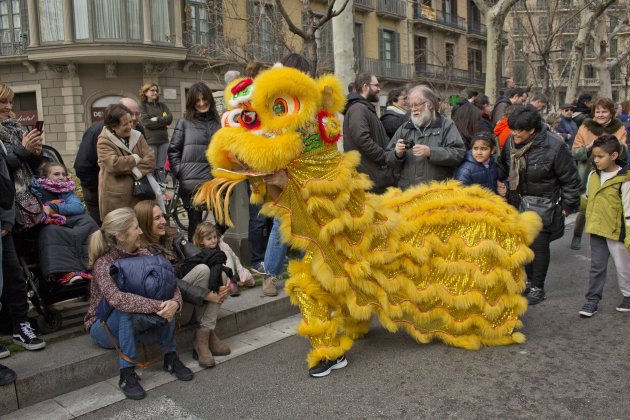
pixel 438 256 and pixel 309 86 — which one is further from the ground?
pixel 309 86

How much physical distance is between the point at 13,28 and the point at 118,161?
64.4ft

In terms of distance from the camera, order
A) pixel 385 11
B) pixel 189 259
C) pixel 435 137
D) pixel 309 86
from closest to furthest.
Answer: pixel 309 86 → pixel 189 259 → pixel 435 137 → pixel 385 11

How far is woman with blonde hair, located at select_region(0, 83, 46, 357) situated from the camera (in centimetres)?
391

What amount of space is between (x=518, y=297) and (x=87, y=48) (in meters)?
19.2

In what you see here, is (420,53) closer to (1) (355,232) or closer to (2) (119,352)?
(1) (355,232)

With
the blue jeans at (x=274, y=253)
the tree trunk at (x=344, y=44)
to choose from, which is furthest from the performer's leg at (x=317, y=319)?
the tree trunk at (x=344, y=44)

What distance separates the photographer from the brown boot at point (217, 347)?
437cm

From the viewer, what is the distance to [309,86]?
139 inches

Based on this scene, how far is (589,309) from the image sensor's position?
5.00m

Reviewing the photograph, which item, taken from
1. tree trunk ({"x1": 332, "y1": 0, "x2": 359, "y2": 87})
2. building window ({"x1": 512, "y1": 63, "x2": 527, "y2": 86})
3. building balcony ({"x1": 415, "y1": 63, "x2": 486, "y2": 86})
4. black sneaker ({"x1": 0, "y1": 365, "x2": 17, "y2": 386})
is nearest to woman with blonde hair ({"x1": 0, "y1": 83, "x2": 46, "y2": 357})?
black sneaker ({"x1": 0, "y1": 365, "x2": 17, "y2": 386})

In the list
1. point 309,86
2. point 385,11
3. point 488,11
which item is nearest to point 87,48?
point 488,11

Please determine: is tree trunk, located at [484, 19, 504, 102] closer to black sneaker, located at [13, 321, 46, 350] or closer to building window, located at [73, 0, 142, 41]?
black sneaker, located at [13, 321, 46, 350]

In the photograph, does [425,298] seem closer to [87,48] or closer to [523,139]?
[523,139]

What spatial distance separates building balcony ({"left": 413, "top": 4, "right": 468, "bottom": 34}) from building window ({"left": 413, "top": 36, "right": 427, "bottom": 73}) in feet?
3.51
